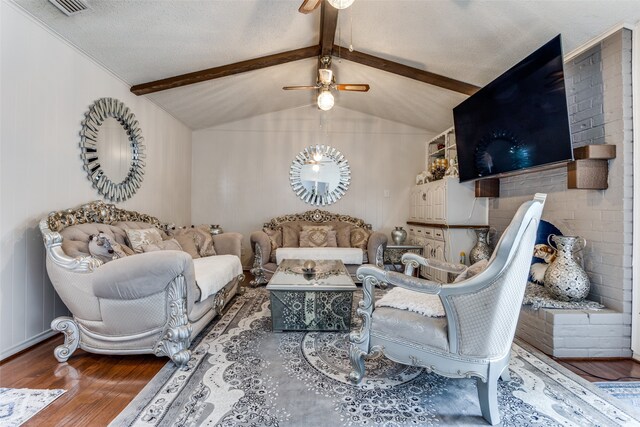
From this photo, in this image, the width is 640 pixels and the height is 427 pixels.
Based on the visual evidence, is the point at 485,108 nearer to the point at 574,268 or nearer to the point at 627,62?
the point at 627,62

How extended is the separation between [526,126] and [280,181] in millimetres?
3852

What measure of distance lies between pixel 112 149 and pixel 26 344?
75.6 inches

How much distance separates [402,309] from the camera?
1849mm

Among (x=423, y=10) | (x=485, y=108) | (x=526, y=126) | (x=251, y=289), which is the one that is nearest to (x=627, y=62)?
(x=526, y=126)

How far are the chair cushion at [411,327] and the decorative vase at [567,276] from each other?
4.54 feet

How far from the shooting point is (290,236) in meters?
4.90

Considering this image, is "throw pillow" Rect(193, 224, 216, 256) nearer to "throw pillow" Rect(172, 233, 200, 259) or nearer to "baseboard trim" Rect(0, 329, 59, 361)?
"throw pillow" Rect(172, 233, 200, 259)

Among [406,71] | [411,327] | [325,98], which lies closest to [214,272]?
[411,327]

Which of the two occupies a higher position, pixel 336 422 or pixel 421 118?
pixel 421 118

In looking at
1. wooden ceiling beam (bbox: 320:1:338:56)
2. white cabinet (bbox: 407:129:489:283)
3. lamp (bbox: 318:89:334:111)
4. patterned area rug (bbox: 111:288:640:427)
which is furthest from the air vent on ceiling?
white cabinet (bbox: 407:129:489:283)

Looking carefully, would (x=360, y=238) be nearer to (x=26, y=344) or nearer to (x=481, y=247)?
(x=481, y=247)

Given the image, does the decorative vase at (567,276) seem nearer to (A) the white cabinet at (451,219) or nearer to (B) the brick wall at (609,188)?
(B) the brick wall at (609,188)

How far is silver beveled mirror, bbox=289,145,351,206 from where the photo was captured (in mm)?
5633

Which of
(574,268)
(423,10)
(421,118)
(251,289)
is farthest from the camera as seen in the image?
(421,118)
